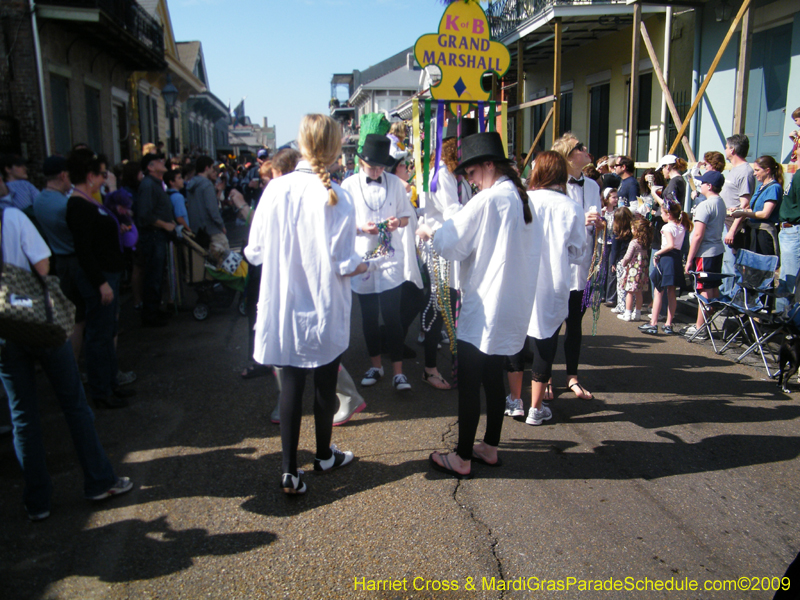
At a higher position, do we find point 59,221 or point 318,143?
point 318,143

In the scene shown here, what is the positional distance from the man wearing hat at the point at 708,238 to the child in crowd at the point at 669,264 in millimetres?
171

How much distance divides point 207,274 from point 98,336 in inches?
129

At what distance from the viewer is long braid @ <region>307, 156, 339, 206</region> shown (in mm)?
3006

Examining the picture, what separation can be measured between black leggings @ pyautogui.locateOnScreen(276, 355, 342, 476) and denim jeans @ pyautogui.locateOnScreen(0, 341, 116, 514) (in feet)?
3.28

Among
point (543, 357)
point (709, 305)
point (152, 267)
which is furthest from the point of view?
point (152, 267)

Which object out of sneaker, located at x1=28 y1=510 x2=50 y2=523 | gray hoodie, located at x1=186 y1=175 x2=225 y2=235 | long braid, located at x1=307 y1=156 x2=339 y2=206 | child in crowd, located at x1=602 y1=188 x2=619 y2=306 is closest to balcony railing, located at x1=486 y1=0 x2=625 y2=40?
child in crowd, located at x1=602 y1=188 x2=619 y2=306

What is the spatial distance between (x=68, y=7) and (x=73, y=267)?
10354 millimetres

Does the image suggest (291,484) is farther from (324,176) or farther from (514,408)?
(514,408)

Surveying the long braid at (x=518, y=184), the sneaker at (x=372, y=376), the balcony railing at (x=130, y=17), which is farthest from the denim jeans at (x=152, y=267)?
the balcony railing at (x=130, y=17)

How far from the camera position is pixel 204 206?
26.1 feet

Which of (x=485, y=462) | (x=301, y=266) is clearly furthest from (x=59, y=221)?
(x=485, y=462)

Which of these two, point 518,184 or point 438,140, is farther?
point 438,140

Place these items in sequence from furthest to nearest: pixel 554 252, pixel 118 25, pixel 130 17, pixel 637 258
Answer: pixel 130 17
pixel 118 25
pixel 637 258
pixel 554 252

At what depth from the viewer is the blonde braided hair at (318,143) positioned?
10.1ft
